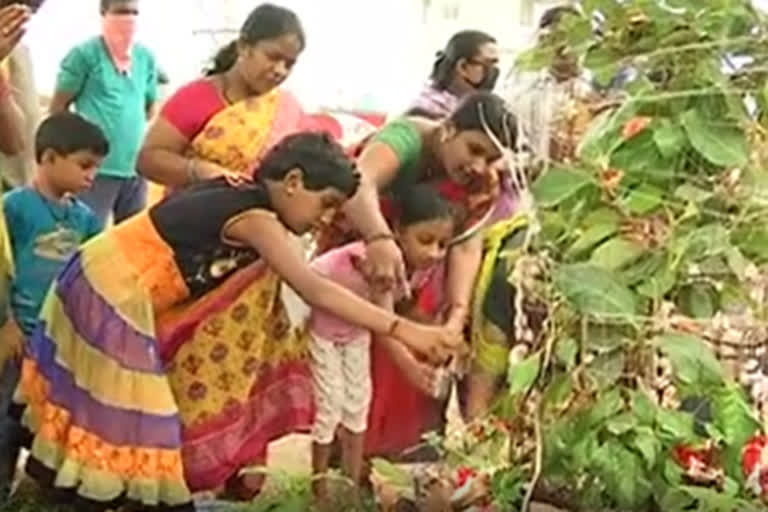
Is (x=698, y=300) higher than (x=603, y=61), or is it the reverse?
(x=603, y=61)

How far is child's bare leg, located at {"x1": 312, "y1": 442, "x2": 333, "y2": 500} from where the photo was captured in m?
2.04

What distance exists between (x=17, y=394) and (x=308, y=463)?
1.23 feet

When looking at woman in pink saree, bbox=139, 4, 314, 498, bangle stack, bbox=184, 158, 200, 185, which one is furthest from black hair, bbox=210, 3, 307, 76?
bangle stack, bbox=184, 158, 200, 185

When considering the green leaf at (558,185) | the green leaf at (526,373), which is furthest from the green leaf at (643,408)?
the green leaf at (558,185)

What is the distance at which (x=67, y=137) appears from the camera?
216 cm

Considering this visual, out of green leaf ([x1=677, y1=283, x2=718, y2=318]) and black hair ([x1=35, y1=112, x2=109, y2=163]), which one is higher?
black hair ([x1=35, y1=112, x2=109, y2=163])

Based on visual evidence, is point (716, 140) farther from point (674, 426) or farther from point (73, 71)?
point (73, 71)

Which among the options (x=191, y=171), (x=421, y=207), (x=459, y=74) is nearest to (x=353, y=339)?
(x=421, y=207)

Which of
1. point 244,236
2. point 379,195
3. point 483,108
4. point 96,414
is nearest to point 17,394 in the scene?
point 96,414

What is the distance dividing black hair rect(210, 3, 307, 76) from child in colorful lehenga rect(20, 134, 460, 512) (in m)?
0.17

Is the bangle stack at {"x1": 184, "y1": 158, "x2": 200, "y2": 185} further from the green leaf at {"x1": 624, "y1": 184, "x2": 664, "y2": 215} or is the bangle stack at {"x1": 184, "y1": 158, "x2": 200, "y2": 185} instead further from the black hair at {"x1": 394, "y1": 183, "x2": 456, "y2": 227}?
the green leaf at {"x1": 624, "y1": 184, "x2": 664, "y2": 215}

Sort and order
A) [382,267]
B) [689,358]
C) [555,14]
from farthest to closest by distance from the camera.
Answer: [382,267] → [555,14] → [689,358]

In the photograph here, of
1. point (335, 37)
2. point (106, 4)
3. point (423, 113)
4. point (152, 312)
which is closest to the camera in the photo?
point (152, 312)

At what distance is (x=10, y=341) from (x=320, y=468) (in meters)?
0.43
